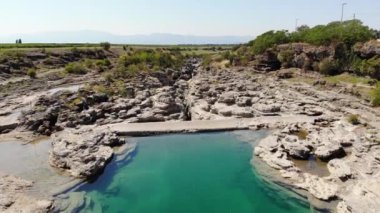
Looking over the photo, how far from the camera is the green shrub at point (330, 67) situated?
232 ft

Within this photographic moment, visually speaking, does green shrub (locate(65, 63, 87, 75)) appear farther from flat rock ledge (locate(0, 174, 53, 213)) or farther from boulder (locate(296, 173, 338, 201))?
boulder (locate(296, 173, 338, 201))

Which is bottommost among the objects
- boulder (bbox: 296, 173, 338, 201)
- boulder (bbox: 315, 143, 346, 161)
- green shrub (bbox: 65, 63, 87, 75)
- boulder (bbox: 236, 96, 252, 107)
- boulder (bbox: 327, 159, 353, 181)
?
boulder (bbox: 296, 173, 338, 201)

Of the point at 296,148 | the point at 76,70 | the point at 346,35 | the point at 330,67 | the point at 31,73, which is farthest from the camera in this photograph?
the point at 76,70

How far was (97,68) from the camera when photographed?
3733 inches

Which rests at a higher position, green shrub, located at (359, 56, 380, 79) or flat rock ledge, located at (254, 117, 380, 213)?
green shrub, located at (359, 56, 380, 79)

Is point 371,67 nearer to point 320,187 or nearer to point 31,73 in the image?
point 320,187

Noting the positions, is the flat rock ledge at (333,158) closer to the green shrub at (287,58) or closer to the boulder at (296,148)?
the boulder at (296,148)

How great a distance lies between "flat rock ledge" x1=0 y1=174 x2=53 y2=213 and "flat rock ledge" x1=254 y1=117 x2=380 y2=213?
18603 millimetres

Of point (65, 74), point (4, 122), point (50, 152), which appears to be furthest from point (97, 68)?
point (50, 152)

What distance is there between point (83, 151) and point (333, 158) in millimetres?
23077

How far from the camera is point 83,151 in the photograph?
106 feet

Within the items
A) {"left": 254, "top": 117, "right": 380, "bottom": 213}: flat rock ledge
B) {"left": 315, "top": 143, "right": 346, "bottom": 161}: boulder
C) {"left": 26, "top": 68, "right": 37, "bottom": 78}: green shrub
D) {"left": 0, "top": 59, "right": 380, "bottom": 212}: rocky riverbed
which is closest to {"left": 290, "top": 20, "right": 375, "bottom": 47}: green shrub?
{"left": 0, "top": 59, "right": 380, "bottom": 212}: rocky riverbed

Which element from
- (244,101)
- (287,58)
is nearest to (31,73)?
(244,101)

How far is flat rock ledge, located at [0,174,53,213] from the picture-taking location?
2325 cm
